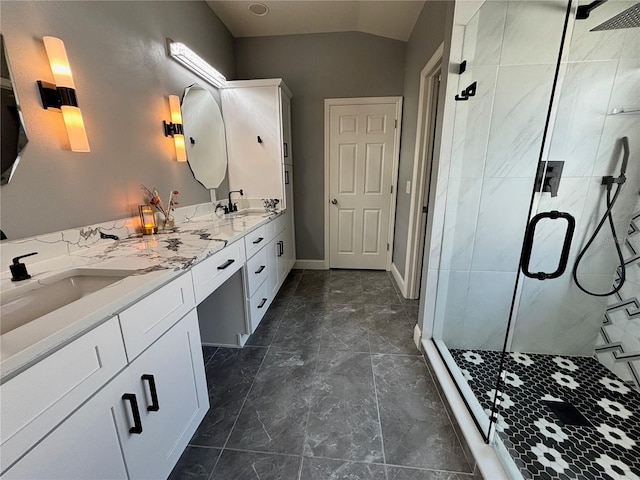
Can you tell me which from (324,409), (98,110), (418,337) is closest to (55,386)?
(324,409)

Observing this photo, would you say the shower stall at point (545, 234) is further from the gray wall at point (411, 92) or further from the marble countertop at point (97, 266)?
the marble countertop at point (97, 266)

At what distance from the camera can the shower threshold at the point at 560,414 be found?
45.0 inches

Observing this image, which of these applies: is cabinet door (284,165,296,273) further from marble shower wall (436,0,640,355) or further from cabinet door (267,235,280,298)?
marble shower wall (436,0,640,355)

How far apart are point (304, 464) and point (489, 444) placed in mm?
831

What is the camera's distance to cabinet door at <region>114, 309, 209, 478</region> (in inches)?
34.5

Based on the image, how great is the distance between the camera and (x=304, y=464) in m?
1.16

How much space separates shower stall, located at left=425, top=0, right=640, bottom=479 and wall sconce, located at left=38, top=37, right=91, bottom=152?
77.3 inches

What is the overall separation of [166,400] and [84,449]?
0.35m

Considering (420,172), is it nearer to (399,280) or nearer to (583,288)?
(399,280)

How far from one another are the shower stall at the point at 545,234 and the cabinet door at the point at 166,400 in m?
1.37

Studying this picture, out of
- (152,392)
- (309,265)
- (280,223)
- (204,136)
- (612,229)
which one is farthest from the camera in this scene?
(309,265)

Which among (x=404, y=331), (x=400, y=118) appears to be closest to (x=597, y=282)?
(x=404, y=331)

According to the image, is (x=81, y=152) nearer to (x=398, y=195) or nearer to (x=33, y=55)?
(x=33, y=55)

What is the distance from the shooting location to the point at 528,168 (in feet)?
5.12
